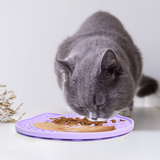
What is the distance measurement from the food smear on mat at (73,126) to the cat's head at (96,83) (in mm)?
52

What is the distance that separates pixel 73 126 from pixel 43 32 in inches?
53.0

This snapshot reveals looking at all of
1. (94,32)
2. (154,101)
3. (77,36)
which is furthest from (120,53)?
(154,101)

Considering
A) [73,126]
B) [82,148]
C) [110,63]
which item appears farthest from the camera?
[73,126]

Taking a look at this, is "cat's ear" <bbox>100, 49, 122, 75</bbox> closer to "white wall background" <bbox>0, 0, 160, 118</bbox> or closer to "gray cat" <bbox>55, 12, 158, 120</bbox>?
"gray cat" <bbox>55, 12, 158, 120</bbox>

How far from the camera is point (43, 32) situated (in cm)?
241

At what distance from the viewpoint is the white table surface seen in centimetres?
97

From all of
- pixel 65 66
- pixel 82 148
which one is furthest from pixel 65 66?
pixel 82 148

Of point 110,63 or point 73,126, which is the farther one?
point 73,126

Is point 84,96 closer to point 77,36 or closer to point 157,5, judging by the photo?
point 77,36

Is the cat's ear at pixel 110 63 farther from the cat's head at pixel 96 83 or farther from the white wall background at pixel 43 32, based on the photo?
the white wall background at pixel 43 32

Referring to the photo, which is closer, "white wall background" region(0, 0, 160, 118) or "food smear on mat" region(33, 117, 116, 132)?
"food smear on mat" region(33, 117, 116, 132)

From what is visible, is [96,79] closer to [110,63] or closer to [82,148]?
[110,63]

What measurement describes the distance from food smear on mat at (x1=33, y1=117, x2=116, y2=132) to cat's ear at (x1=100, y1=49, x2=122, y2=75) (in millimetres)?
295

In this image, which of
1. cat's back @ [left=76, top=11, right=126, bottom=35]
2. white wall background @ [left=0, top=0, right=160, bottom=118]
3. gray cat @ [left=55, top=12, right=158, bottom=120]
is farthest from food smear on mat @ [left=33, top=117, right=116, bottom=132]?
white wall background @ [left=0, top=0, right=160, bottom=118]
